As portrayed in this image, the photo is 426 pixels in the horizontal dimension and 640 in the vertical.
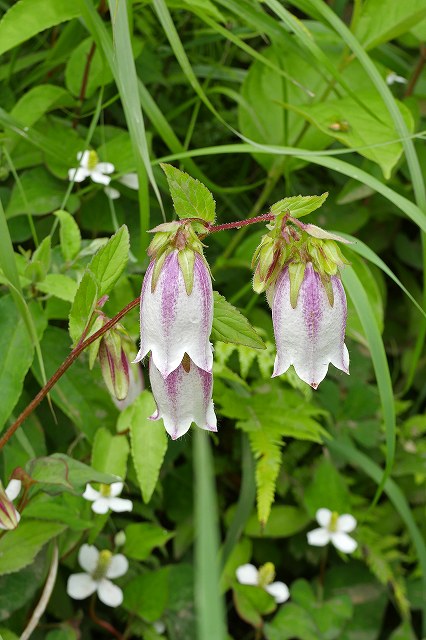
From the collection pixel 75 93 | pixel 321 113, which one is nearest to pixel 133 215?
pixel 75 93

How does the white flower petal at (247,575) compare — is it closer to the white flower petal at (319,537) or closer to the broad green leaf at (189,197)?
the white flower petal at (319,537)

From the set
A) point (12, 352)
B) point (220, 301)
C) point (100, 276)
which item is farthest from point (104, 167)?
point (220, 301)

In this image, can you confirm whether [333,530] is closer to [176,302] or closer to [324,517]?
[324,517]

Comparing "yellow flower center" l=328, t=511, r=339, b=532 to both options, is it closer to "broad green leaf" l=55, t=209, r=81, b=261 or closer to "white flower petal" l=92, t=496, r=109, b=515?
"white flower petal" l=92, t=496, r=109, b=515

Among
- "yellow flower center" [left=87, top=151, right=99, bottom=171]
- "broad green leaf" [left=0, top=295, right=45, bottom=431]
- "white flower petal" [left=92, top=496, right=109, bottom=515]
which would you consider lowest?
"white flower petal" [left=92, top=496, right=109, bottom=515]

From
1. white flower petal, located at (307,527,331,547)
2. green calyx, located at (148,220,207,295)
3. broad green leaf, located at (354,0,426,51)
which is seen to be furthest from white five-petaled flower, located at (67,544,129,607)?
broad green leaf, located at (354,0,426,51)
